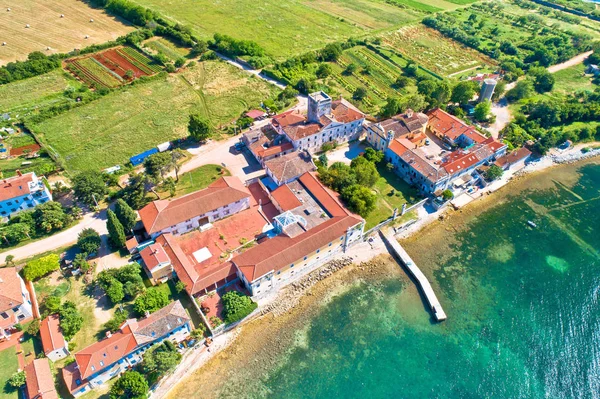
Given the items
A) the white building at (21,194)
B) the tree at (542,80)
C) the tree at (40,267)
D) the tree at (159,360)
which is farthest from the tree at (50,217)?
the tree at (542,80)

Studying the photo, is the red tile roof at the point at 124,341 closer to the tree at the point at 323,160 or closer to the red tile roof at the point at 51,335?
the red tile roof at the point at 51,335

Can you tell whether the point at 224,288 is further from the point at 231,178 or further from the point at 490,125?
the point at 490,125

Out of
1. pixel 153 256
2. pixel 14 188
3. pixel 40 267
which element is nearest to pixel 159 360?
pixel 153 256

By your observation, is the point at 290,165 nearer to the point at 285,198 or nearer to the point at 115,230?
the point at 285,198

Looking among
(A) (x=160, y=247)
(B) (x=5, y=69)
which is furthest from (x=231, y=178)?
(B) (x=5, y=69)

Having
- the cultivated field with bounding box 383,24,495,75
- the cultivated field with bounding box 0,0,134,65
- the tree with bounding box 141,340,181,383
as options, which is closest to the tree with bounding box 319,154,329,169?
the tree with bounding box 141,340,181,383

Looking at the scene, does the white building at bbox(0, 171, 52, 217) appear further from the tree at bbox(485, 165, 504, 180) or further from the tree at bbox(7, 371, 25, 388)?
the tree at bbox(485, 165, 504, 180)
